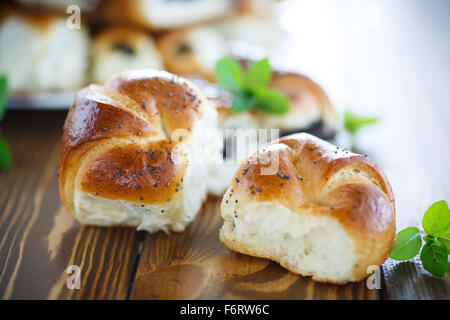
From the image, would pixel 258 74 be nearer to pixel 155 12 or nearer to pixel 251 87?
pixel 251 87

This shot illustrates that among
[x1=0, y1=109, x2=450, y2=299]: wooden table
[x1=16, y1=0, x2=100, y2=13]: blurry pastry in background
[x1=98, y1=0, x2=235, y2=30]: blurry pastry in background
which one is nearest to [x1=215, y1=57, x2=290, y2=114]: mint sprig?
[x1=0, y1=109, x2=450, y2=299]: wooden table

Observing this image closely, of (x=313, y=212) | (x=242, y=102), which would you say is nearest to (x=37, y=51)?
(x=242, y=102)

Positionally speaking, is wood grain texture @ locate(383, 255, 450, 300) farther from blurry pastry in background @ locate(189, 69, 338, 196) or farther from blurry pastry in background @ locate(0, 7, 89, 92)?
blurry pastry in background @ locate(0, 7, 89, 92)

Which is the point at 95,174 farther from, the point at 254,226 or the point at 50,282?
the point at 254,226
